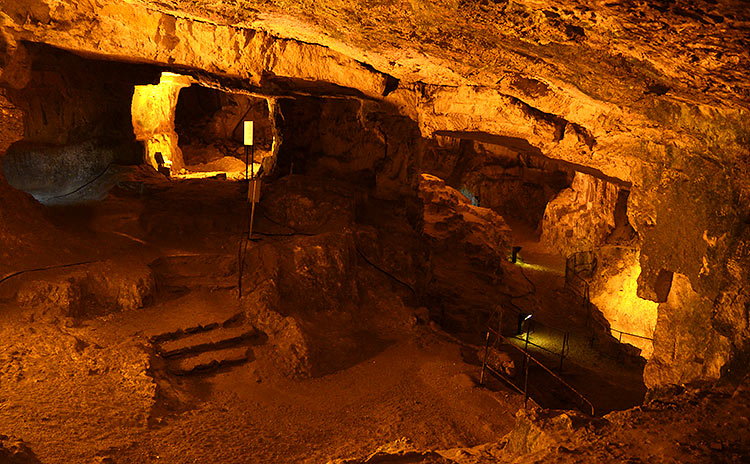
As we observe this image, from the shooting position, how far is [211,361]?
7.64m

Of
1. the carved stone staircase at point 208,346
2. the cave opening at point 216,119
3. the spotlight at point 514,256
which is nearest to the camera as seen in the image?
the carved stone staircase at point 208,346

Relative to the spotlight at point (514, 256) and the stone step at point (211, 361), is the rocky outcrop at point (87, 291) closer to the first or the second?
the stone step at point (211, 361)

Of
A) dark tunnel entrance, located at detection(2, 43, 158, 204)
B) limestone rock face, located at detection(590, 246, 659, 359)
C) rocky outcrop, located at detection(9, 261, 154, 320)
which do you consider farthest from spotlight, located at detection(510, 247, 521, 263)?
rocky outcrop, located at detection(9, 261, 154, 320)

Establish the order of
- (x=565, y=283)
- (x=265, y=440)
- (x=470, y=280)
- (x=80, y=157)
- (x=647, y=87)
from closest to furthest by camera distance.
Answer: (x=647, y=87)
(x=265, y=440)
(x=80, y=157)
(x=470, y=280)
(x=565, y=283)

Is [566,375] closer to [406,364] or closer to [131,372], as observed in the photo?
[406,364]

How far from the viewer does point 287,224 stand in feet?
37.0

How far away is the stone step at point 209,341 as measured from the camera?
7.64m

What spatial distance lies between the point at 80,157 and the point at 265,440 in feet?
33.2

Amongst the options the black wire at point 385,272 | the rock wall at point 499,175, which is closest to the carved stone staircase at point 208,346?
the black wire at point 385,272

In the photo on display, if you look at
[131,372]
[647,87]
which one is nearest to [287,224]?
[131,372]

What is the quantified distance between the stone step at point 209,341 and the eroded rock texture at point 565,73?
11.0 feet

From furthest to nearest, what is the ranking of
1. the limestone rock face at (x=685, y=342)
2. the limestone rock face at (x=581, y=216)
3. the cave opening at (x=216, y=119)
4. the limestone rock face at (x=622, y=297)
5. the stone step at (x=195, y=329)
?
the cave opening at (x=216, y=119)
the limestone rock face at (x=581, y=216)
the limestone rock face at (x=622, y=297)
the stone step at (x=195, y=329)
the limestone rock face at (x=685, y=342)

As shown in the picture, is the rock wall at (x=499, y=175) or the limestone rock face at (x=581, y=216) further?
the rock wall at (x=499, y=175)

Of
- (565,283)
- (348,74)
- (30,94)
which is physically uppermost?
(348,74)
